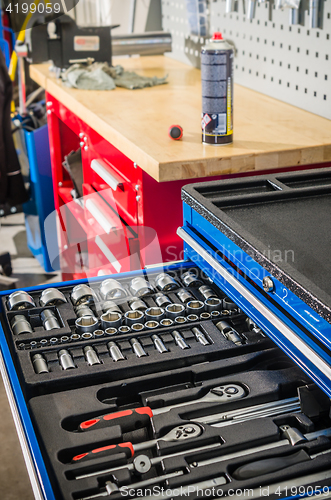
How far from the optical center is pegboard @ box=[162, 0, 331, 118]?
171 centimetres

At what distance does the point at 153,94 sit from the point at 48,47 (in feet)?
2.04

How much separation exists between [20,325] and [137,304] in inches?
9.0

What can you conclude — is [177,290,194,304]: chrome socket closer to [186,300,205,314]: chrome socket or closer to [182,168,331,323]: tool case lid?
[186,300,205,314]: chrome socket

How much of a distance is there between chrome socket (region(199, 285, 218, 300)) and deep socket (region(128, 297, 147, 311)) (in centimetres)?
13

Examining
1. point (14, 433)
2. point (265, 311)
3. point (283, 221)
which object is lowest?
point (14, 433)

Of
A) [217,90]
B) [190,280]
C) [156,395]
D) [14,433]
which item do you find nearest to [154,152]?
[217,90]

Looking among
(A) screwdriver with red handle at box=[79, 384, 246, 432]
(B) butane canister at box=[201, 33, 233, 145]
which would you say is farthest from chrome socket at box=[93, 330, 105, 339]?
(B) butane canister at box=[201, 33, 233, 145]

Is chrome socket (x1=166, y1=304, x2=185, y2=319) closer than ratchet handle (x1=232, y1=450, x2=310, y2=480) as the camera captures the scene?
No

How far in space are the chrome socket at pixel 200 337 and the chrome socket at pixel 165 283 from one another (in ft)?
0.51

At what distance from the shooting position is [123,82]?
7.26 feet

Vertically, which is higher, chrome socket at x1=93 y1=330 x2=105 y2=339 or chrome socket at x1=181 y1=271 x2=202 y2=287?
chrome socket at x1=181 y1=271 x2=202 y2=287

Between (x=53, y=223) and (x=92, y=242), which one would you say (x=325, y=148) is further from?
(x=53, y=223)

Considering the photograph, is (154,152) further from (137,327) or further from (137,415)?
(137,415)

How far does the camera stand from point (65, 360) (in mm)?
936
